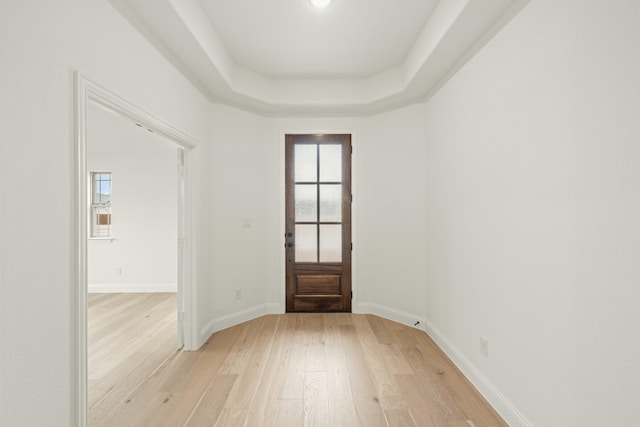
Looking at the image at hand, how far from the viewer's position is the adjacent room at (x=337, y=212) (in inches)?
47.8

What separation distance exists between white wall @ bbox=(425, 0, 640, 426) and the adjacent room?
0.01 m

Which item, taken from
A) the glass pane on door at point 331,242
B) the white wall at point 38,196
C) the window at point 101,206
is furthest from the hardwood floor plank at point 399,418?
the window at point 101,206

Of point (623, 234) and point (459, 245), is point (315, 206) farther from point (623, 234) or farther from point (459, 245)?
point (623, 234)

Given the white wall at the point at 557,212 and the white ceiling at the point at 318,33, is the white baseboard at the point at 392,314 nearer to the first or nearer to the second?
the white wall at the point at 557,212

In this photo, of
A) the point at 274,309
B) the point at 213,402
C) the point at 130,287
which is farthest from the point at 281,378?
the point at 130,287

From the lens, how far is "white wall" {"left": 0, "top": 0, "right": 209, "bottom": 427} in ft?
3.69

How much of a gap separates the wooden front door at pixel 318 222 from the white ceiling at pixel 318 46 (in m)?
0.51

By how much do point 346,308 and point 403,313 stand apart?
2.36ft

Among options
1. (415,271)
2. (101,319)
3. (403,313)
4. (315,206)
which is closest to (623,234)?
(415,271)

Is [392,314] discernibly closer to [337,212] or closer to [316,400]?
[337,212]

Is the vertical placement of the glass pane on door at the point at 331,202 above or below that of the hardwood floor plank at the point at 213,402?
above

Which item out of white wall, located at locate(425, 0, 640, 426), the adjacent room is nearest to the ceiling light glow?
the adjacent room

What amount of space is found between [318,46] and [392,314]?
9.99 feet

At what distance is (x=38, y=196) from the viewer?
4.09 feet
